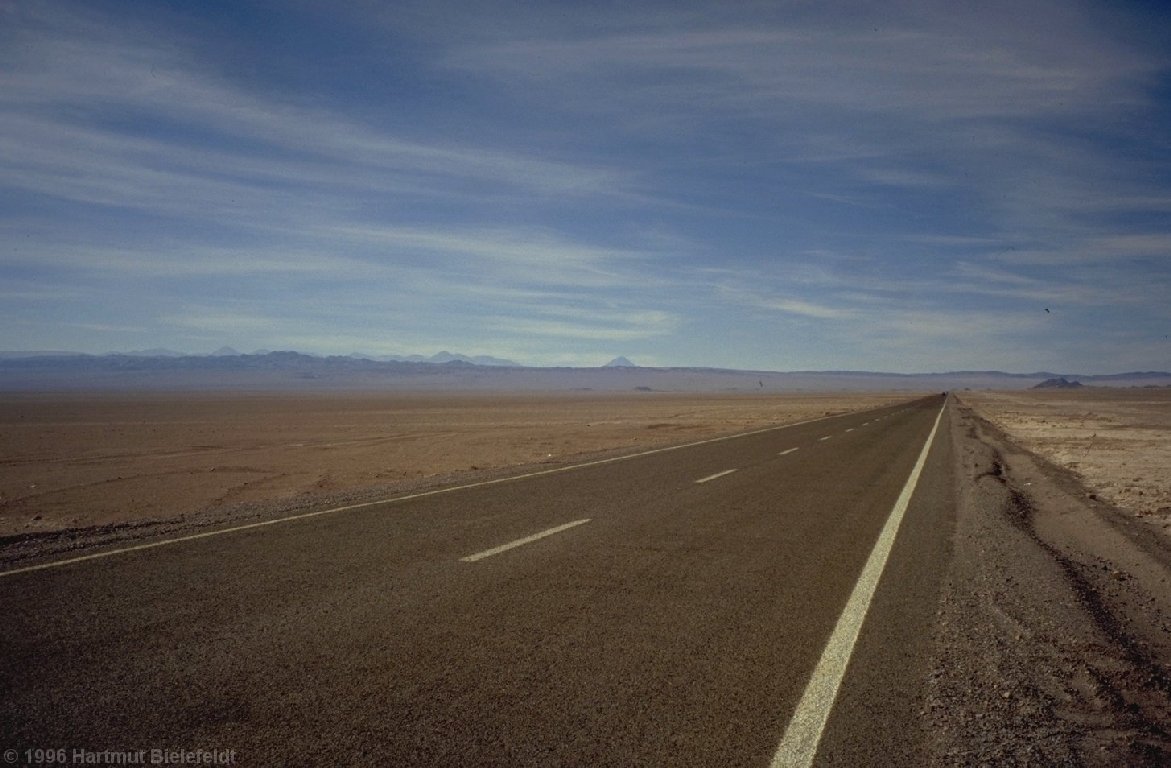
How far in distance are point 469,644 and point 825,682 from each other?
2.37 meters

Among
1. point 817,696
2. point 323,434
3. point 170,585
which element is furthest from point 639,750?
point 323,434

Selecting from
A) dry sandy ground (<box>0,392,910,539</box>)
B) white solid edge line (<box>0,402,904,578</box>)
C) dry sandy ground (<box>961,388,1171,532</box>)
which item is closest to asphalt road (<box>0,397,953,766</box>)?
white solid edge line (<box>0,402,904,578</box>)

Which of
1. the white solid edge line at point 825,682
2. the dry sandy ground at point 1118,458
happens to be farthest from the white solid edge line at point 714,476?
the dry sandy ground at point 1118,458

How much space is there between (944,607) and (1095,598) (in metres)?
1.81

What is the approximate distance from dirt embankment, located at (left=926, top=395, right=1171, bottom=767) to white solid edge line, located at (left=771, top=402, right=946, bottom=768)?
0.56 m

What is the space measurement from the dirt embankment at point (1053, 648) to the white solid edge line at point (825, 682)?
1.83 feet

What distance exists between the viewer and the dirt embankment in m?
3.62

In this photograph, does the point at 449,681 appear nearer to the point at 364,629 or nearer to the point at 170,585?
the point at 364,629

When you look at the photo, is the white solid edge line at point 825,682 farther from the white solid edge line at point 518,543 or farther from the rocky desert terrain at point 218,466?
the rocky desert terrain at point 218,466

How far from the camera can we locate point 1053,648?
4992 millimetres

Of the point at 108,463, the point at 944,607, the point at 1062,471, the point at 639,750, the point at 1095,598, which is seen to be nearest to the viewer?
the point at 639,750

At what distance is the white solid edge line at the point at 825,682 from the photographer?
11.1ft

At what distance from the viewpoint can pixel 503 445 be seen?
26609 millimetres

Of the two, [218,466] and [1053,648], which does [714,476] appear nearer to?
[1053,648]
